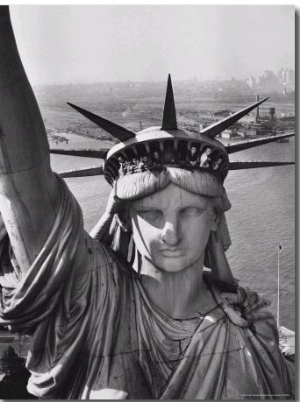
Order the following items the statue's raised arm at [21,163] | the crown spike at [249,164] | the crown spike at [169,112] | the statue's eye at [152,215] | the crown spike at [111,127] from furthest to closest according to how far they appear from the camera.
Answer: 1. the crown spike at [249,164]
2. the statue's eye at [152,215]
3. the crown spike at [111,127]
4. the crown spike at [169,112]
5. the statue's raised arm at [21,163]

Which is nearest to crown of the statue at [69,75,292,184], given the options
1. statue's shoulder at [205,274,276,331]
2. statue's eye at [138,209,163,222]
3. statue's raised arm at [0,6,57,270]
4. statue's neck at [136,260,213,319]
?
statue's eye at [138,209,163,222]

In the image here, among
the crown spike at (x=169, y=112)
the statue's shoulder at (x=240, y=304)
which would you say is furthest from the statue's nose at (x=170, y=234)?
the statue's shoulder at (x=240, y=304)

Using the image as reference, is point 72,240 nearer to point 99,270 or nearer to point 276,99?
point 99,270

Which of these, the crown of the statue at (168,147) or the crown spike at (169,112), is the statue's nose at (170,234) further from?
the crown spike at (169,112)

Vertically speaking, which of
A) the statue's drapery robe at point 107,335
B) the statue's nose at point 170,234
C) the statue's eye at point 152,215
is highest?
the statue's eye at point 152,215

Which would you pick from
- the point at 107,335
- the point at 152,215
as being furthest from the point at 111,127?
the point at 107,335
